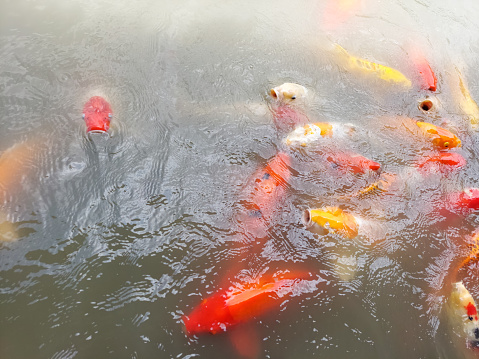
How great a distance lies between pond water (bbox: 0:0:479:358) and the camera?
7.20 ft

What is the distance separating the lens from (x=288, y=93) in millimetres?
3395

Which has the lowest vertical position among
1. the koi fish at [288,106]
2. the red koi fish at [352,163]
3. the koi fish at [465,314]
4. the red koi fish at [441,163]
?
the koi fish at [465,314]

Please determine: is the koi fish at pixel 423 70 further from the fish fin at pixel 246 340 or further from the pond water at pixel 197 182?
the fish fin at pixel 246 340

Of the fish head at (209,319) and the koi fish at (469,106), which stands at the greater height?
the koi fish at (469,106)

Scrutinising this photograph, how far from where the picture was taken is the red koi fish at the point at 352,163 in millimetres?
2963

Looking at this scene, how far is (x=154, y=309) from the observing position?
2.21 metres

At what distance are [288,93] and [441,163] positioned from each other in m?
1.43

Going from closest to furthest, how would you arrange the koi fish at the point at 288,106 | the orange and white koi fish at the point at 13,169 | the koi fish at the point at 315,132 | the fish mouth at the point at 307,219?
the orange and white koi fish at the point at 13,169 < the fish mouth at the point at 307,219 < the koi fish at the point at 315,132 < the koi fish at the point at 288,106

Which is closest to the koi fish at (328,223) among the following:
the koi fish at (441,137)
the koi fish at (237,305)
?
the koi fish at (237,305)

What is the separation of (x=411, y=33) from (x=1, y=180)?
14.7ft

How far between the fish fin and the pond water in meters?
0.02

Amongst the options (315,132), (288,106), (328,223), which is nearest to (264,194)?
(328,223)

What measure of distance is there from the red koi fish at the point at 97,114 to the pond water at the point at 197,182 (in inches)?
3.0

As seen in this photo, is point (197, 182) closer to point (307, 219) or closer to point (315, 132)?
point (307, 219)
